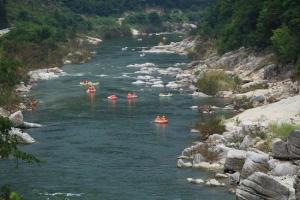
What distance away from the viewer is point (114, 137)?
173ft

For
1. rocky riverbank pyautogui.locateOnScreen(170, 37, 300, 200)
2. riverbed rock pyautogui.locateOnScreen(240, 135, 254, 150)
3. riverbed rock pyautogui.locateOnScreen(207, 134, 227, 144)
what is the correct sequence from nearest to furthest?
1. rocky riverbank pyautogui.locateOnScreen(170, 37, 300, 200)
2. riverbed rock pyautogui.locateOnScreen(240, 135, 254, 150)
3. riverbed rock pyautogui.locateOnScreen(207, 134, 227, 144)

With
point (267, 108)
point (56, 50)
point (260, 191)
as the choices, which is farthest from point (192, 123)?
point (56, 50)

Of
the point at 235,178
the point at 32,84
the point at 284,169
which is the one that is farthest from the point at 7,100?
the point at 284,169

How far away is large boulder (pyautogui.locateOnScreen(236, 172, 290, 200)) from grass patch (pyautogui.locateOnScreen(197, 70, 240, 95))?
3644cm

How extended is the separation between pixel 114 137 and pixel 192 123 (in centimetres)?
731

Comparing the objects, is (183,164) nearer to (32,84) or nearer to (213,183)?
(213,183)

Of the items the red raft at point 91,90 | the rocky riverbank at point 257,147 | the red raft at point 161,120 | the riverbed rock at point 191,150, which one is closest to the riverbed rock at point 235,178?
the rocky riverbank at point 257,147

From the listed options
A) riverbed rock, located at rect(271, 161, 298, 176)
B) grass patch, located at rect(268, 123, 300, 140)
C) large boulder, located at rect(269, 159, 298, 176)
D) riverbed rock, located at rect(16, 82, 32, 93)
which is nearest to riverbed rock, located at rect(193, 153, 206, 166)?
grass patch, located at rect(268, 123, 300, 140)

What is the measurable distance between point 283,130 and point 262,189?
11.8 meters

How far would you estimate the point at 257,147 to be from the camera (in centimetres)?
4500

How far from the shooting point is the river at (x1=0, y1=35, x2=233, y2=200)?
38.8m

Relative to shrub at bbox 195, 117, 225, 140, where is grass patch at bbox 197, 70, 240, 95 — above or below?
above

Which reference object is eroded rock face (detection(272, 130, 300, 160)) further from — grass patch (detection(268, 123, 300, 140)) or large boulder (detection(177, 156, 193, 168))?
large boulder (detection(177, 156, 193, 168))

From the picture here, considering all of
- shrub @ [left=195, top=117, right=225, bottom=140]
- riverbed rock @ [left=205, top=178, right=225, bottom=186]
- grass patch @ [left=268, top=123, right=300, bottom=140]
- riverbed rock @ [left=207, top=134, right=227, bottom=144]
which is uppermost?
grass patch @ [left=268, top=123, right=300, bottom=140]
